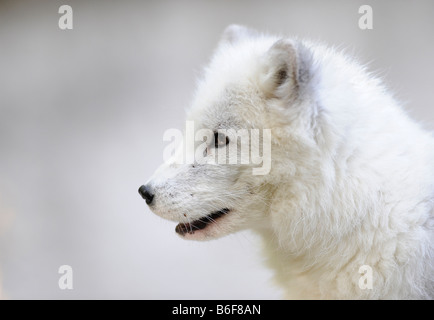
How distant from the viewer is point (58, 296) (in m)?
2.41

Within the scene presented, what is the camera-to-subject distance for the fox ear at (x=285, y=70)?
1.16 meters

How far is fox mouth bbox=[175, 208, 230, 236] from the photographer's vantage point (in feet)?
4.15

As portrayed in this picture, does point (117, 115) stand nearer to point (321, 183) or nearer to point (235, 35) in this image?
point (235, 35)

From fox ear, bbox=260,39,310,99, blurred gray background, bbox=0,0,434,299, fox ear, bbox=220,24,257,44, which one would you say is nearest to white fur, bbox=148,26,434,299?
fox ear, bbox=260,39,310,99

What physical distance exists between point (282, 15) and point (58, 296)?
5.64ft

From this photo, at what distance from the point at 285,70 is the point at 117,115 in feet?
5.85

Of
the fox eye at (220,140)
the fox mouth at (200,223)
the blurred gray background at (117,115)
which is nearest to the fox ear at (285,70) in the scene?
the fox eye at (220,140)

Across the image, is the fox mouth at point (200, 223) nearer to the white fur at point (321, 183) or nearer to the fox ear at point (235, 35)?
the white fur at point (321, 183)

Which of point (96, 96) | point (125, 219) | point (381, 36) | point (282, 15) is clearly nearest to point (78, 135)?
point (96, 96)
